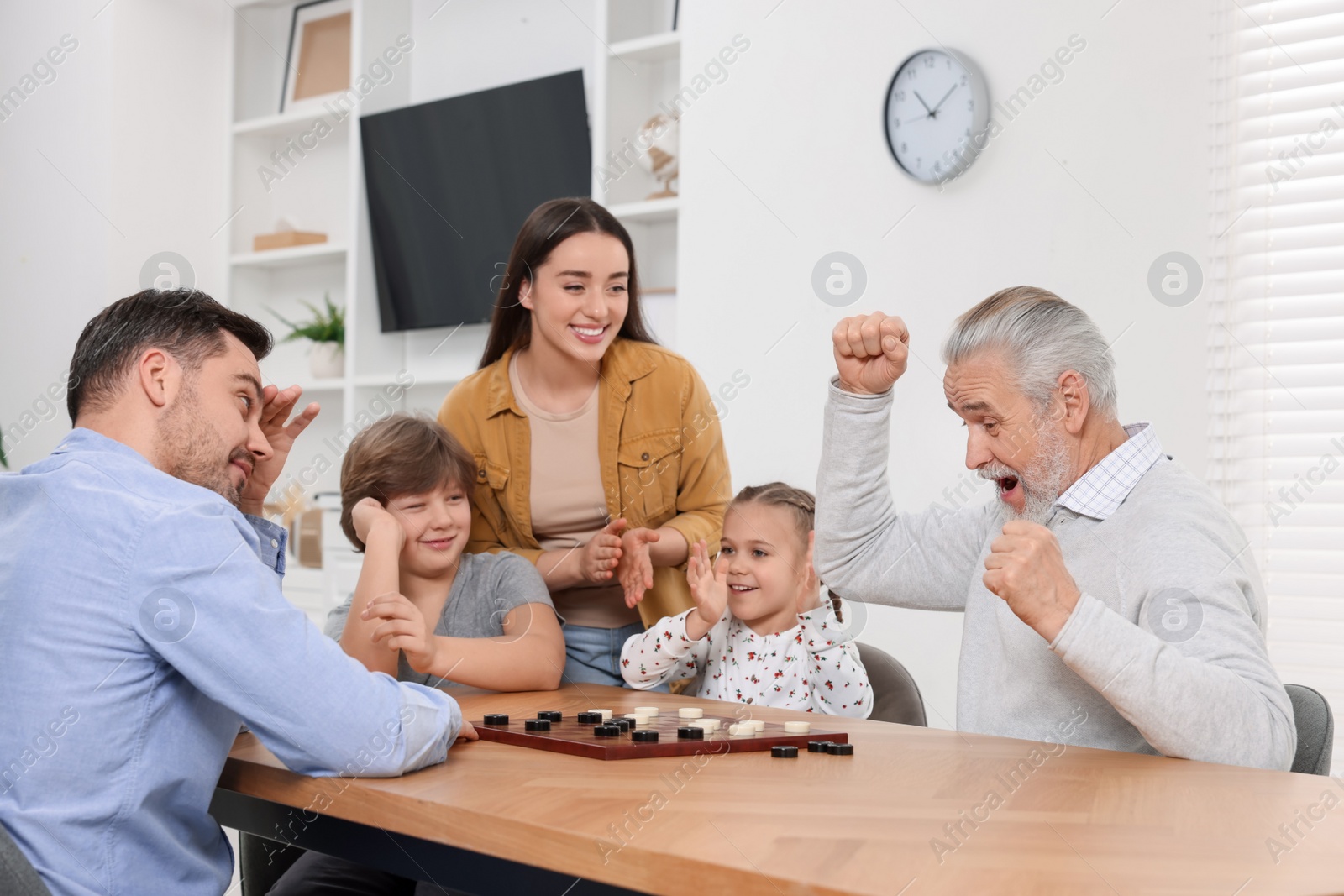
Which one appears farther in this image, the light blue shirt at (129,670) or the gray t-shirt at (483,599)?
the gray t-shirt at (483,599)

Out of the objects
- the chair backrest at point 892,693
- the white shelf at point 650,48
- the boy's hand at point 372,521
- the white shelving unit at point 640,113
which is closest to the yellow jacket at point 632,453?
the boy's hand at point 372,521

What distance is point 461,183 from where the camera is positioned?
4785mm

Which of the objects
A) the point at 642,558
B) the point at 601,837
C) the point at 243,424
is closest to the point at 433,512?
the point at 642,558

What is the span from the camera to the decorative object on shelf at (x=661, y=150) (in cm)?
417

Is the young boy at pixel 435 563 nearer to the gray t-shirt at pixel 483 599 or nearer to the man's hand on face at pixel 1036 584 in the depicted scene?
the gray t-shirt at pixel 483 599

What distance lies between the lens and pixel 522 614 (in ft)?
6.66

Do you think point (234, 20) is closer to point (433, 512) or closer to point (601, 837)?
point (433, 512)

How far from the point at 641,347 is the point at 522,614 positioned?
0.65 metres

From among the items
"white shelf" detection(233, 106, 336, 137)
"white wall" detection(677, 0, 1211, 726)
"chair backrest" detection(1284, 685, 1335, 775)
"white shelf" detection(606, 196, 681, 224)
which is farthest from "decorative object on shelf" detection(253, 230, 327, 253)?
"chair backrest" detection(1284, 685, 1335, 775)

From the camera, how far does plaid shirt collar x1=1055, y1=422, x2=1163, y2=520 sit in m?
1.66

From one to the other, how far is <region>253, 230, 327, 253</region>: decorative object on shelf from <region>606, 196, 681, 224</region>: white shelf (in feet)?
5.94

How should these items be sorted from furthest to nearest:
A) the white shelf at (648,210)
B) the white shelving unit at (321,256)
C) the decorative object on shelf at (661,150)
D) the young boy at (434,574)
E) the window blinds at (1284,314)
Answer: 1. the white shelving unit at (321,256)
2. the decorative object on shelf at (661,150)
3. the white shelf at (648,210)
4. the window blinds at (1284,314)
5. the young boy at (434,574)

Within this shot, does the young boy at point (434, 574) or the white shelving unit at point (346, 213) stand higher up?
the white shelving unit at point (346, 213)

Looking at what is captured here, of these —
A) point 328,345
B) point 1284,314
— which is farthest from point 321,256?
point 1284,314
